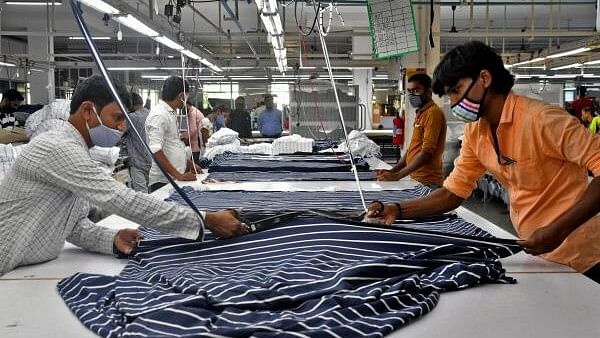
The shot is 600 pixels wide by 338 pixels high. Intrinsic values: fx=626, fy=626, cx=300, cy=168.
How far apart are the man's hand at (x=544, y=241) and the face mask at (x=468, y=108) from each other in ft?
1.61

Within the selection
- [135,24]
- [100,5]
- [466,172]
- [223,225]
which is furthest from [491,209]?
[223,225]

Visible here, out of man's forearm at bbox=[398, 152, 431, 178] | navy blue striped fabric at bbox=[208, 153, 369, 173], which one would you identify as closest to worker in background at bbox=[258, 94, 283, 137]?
navy blue striped fabric at bbox=[208, 153, 369, 173]

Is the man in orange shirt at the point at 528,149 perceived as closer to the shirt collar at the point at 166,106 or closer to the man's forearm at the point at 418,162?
the man's forearm at the point at 418,162

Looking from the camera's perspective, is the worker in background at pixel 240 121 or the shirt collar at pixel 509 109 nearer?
the shirt collar at pixel 509 109

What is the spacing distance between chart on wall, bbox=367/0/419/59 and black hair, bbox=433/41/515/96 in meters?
3.49

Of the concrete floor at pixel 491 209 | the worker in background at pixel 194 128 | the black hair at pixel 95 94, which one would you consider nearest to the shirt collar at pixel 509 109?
the black hair at pixel 95 94

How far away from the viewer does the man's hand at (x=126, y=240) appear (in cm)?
236

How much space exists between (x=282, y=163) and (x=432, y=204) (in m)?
3.21

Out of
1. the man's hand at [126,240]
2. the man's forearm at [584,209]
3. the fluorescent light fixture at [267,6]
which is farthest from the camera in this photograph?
the fluorescent light fixture at [267,6]

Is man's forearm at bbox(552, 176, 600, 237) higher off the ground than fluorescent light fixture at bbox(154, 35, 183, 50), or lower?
lower

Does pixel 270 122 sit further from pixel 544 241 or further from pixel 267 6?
pixel 544 241

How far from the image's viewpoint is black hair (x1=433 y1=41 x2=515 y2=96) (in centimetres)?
229

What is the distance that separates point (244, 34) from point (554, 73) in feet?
42.0

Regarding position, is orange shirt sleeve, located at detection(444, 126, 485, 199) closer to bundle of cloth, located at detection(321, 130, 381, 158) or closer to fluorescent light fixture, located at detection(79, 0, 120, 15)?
fluorescent light fixture, located at detection(79, 0, 120, 15)
